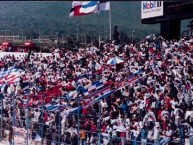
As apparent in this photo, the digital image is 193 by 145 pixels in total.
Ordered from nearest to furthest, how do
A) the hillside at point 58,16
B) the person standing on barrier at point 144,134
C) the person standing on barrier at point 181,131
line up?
the person standing on barrier at point 144,134, the person standing on barrier at point 181,131, the hillside at point 58,16

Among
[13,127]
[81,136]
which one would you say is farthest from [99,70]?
[81,136]

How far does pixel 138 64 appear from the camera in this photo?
1035 inches

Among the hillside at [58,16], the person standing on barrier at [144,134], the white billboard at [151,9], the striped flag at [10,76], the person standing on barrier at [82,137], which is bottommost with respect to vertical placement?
the person standing on barrier at [82,137]

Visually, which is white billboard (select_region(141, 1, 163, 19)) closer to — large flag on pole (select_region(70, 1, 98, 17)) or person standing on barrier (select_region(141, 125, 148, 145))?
large flag on pole (select_region(70, 1, 98, 17))

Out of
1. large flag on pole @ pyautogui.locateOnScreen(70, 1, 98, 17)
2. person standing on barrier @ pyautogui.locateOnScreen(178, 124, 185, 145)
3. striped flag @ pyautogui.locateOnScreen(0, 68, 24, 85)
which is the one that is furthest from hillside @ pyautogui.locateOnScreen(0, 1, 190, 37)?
person standing on barrier @ pyautogui.locateOnScreen(178, 124, 185, 145)

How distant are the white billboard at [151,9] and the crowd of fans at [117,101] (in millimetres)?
7731

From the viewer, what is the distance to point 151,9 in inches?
1522

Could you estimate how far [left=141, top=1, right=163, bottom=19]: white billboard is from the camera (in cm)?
3760

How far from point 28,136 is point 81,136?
123 inches

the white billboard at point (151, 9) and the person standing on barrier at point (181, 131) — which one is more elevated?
the white billboard at point (151, 9)

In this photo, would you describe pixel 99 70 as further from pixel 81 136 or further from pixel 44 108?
pixel 81 136

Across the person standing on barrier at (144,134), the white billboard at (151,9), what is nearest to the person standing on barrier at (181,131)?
the person standing on barrier at (144,134)

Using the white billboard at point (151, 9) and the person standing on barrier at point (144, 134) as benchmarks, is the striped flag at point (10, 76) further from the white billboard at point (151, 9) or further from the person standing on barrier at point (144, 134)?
the person standing on barrier at point (144, 134)

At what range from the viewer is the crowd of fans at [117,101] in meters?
17.6
